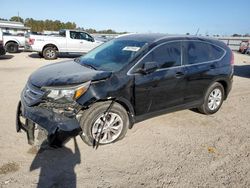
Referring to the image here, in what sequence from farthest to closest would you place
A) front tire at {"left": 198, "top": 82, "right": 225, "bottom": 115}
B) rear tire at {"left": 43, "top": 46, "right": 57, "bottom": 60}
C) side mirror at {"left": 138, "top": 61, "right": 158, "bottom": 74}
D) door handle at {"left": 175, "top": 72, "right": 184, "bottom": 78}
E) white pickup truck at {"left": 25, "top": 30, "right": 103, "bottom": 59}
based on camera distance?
rear tire at {"left": 43, "top": 46, "right": 57, "bottom": 60}
white pickup truck at {"left": 25, "top": 30, "right": 103, "bottom": 59}
front tire at {"left": 198, "top": 82, "right": 225, "bottom": 115}
door handle at {"left": 175, "top": 72, "right": 184, "bottom": 78}
side mirror at {"left": 138, "top": 61, "right": 158, "bottom": 74}

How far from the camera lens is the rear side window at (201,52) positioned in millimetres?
4961

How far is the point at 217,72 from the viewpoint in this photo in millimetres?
5410

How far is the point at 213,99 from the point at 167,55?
5.91 feet

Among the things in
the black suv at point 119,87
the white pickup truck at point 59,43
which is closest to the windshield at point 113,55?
the black suv at point 119,87

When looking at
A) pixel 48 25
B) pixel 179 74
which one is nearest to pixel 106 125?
pixel 179 74

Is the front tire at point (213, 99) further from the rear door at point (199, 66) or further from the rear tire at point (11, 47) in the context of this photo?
the rear tire at point (11, 47)

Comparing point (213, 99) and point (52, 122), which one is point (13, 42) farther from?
point (52, 122)

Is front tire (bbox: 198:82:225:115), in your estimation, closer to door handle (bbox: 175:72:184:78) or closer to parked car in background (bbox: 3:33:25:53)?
door handle (bbox: 175:72:184:78)

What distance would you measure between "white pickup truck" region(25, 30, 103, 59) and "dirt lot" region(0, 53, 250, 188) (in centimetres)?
1005

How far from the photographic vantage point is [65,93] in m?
3.65

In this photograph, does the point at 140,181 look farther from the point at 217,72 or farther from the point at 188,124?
the point at 217,72

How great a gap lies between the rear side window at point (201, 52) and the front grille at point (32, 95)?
282cm

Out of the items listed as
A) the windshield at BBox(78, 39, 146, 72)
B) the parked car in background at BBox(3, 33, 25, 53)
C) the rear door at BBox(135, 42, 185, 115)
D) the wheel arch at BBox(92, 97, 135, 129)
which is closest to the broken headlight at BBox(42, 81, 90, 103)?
the wheel arch at BBox(92, 97, 135, 129)

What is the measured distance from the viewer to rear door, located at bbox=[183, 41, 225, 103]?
491 centimetres
